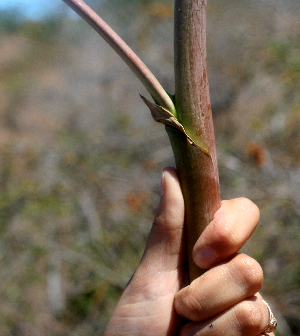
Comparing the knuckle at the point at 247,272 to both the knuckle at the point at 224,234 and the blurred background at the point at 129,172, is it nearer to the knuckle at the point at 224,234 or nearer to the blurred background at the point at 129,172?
the knuckle at the point at 224,234

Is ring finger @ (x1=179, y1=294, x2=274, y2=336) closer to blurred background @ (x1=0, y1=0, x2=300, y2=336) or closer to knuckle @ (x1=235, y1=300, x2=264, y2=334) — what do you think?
knuckle @ (x1=235, y1=300, x2=264, y2=334)

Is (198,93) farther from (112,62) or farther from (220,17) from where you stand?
(112,62)

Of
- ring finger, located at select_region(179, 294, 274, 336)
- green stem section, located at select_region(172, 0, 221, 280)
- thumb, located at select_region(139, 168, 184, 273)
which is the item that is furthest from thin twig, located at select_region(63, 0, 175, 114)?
ring finger, located at select_region(179, 294, 274, 336)

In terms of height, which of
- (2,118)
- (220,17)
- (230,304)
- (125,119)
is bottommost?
(230,304)

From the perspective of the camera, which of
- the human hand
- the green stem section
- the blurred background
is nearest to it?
the green stem section

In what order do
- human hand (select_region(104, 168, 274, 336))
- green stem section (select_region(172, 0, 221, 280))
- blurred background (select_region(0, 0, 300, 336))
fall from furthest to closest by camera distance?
blurred background (select_region(0, 0, 300, 336)), human hand (select_region(104, 168, 274, 336)), green stem section (select_region(172, 0, 221, 280))

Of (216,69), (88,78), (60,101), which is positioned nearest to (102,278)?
(216,69)

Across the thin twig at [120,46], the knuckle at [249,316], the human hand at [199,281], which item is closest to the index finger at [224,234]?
the human hand at [199,281]

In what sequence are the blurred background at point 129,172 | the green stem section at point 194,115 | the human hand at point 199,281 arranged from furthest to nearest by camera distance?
the blurred background at point 129,172 → the human hand at point 199,281 → the green stem section at point 194,115
